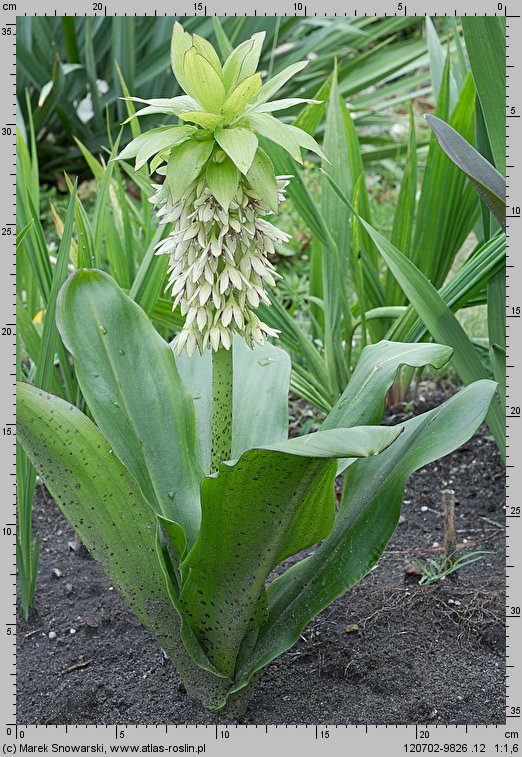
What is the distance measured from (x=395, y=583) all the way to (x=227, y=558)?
0.63 meters

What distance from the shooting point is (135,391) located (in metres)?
1.21

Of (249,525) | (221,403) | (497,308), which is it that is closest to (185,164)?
(221,403)

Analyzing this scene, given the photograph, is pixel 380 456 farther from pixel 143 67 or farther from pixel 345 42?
pixel 345 42

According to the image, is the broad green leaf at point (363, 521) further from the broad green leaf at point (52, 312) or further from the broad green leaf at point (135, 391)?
the broad green leaf at point (52, 312)

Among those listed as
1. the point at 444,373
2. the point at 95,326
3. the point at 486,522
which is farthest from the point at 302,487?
the point at 444,373

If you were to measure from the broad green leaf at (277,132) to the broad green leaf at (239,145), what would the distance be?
0.02 metres

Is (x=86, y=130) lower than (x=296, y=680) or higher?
higher

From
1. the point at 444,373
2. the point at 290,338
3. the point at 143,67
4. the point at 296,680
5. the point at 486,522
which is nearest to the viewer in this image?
the point at 296,680

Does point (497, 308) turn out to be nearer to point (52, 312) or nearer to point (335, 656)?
point (335, 656)

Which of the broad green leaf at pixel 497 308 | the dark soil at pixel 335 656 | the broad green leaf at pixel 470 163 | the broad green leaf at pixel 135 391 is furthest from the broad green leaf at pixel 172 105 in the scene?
the dark soil at pixel 335 656

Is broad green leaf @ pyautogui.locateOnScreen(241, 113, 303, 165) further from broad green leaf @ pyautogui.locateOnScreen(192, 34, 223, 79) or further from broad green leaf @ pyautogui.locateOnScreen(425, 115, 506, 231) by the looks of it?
broad green leaf @ pyautogui.locateOnScreen(425, 115, 506, 231)

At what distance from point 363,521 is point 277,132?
1.86 feet

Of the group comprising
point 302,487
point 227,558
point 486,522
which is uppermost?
point 302,487

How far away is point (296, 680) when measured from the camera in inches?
53.3
